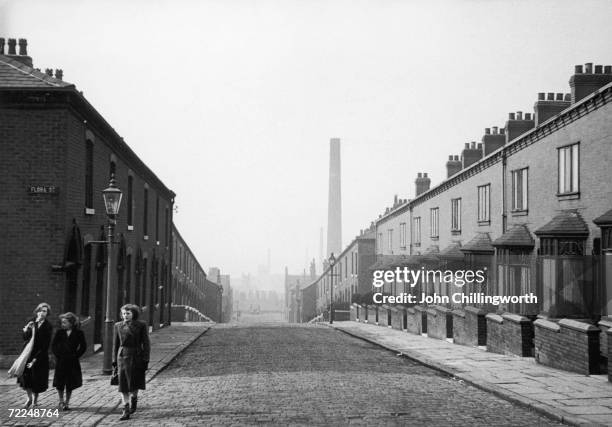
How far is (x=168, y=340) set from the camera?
2353 cm

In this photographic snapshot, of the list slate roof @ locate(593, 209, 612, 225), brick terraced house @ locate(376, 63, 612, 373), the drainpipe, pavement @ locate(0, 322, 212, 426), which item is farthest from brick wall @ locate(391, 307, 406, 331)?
pavement @ locate(0, 322, 212, 426)

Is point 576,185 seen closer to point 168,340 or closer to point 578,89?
point 578,89

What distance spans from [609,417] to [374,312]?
26.8m

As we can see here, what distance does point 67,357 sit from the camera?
10.2 meters

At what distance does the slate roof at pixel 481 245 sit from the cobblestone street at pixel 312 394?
8023 mm

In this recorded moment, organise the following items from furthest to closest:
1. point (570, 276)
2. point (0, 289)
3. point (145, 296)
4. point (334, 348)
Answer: point (145, 296) < point (334, 348) < point (570, 276) < point (0, 289)

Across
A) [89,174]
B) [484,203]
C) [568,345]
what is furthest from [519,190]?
[89,174]

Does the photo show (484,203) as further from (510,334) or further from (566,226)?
(510,334)

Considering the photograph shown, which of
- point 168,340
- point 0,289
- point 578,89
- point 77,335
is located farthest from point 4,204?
point 578,89

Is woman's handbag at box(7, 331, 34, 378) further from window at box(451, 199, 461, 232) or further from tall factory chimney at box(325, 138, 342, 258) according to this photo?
tall factory chimney at box(325, 138, 342, 258)

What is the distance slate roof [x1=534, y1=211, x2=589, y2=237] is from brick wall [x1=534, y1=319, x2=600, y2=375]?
3.12 meters

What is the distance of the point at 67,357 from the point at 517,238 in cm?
1569

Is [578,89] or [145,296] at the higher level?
[578,89]

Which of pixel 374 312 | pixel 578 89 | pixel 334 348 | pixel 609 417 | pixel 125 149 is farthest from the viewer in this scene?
pixel 374 312
